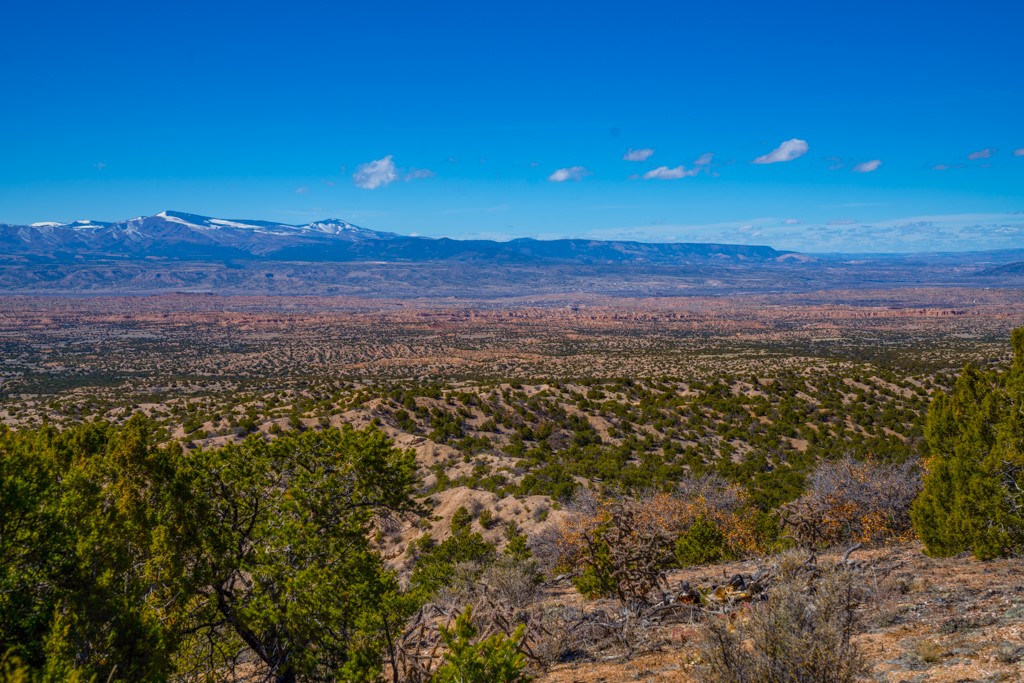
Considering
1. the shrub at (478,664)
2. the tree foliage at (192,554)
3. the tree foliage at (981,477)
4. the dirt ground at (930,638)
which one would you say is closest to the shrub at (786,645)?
the dirt ground at (930,638)

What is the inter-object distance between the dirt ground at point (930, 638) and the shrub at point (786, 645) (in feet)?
1.59

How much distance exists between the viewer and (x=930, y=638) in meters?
8.08

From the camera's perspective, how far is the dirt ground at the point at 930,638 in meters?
7.09

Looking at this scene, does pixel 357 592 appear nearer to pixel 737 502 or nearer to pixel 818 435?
pixel 737 502

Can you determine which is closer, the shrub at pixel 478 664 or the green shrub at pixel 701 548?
the shrub at pixel 478 664

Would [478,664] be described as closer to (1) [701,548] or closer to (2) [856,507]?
(1) [701,548]

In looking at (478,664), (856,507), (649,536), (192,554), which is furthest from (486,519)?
(478,664)

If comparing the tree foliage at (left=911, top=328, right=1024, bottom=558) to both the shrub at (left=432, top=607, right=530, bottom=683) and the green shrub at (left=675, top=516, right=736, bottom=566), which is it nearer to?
the green shrub at (left=675, top=516, right=736, bottom=566)

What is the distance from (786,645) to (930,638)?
3519mm

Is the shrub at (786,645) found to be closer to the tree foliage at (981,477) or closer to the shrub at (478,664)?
the shrub at (478,664)

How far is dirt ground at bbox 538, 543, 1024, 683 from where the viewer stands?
7086 mm

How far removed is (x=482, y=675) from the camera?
20.4 ft

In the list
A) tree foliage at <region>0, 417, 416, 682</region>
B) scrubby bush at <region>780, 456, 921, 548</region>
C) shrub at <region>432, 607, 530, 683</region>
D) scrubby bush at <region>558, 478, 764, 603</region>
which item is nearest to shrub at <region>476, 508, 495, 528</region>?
scrubby bush at <region>558, 478, 764, 603</region>

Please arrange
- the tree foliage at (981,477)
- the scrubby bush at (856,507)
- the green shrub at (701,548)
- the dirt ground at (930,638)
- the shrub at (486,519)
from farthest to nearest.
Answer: the shrub at (486,519)
the scrubby bush at (856,507)
the green shrub at (701,548)
the tree foliage at (981,477)
the dirt ground at (930,638)
